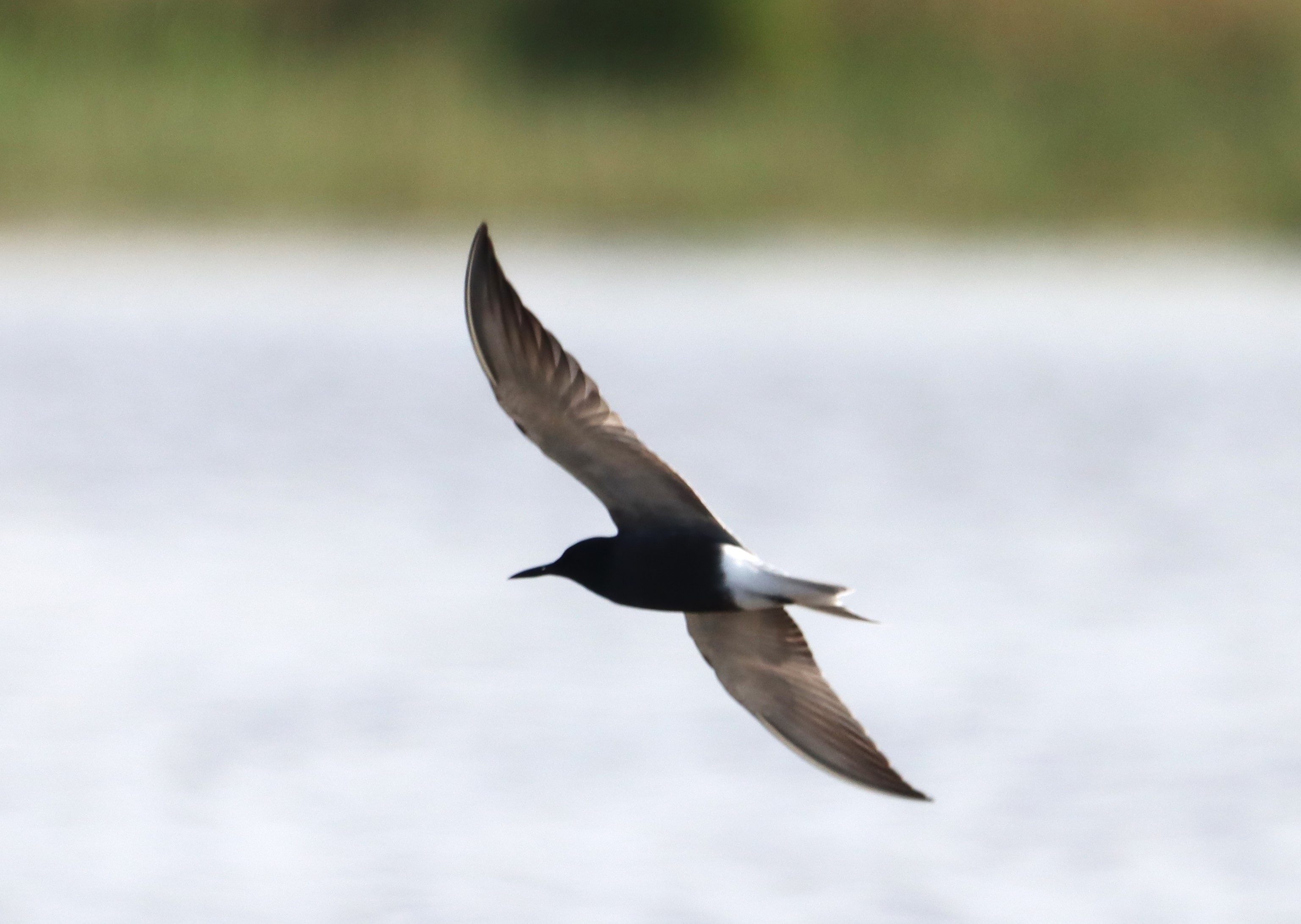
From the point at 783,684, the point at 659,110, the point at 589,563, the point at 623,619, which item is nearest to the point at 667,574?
the point at 589,563

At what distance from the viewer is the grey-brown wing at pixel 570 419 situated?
17.2ft

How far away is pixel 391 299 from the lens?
88.6 ft

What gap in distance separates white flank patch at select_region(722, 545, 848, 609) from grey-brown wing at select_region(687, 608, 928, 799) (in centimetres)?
34

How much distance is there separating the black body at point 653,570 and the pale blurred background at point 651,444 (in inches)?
95.5

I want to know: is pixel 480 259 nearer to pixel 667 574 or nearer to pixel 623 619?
pixel 667 574

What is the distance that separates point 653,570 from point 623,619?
7546 millimetres

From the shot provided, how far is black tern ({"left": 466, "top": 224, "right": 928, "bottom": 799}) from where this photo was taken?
511 cm

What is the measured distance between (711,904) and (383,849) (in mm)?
1195

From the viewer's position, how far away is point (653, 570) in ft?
17.0

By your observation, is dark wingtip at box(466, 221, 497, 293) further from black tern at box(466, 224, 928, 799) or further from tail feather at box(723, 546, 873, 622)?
tail feather at box(723, 546, 873, 622)

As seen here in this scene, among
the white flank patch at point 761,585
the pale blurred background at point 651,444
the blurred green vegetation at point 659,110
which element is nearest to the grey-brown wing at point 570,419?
the white flank patch at point 761,585

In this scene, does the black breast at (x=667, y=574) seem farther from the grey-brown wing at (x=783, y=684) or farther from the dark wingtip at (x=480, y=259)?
the dark wingtip at (x=480, y=259)

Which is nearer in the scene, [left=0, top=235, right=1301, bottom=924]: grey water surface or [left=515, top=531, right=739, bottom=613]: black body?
[left=515, top=531, right=739, bottom=613]: black body

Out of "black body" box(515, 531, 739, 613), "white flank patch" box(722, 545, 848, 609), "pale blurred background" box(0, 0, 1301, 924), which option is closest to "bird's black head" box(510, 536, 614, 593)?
"black body" box(515, 531, 739, 613)
